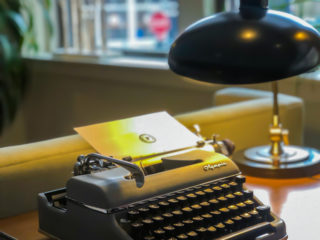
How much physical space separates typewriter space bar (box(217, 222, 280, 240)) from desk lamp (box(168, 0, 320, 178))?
0.29 meters

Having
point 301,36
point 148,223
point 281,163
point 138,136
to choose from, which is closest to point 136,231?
point 148,223

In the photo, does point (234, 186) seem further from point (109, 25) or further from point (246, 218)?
point (109, 25)

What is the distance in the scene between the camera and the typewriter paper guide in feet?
4.37

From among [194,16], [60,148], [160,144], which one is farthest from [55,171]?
[194,16]

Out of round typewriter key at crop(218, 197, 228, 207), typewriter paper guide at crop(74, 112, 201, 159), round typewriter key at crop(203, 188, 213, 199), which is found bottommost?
round typewriter key at crop(218, 197, 228, 207)

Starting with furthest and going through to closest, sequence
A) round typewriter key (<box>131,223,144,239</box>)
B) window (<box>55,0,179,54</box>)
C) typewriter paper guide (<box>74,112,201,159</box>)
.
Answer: window (<box>55,0,179,54</box>) < typewriter paper guide (<box>74,112,201,159</box>) < round typewriter key (<box>131,223,144,239</box>)

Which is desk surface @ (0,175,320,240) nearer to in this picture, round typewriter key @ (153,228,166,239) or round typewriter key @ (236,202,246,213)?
round typewriter key @ (236,202,246,213)

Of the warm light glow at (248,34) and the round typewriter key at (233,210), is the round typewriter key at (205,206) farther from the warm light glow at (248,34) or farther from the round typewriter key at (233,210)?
the warm light glow at (248,34)

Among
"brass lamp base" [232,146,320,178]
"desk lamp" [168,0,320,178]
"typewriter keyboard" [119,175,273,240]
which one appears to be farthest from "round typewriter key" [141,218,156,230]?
"brass lamp base" [232,146,320,178]

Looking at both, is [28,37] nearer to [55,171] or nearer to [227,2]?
[227,2]

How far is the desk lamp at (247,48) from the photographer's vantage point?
1.14m

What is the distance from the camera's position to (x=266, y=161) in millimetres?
1652

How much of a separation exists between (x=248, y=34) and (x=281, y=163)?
0.59 meters

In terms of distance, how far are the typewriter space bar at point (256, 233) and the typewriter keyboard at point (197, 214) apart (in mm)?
18
